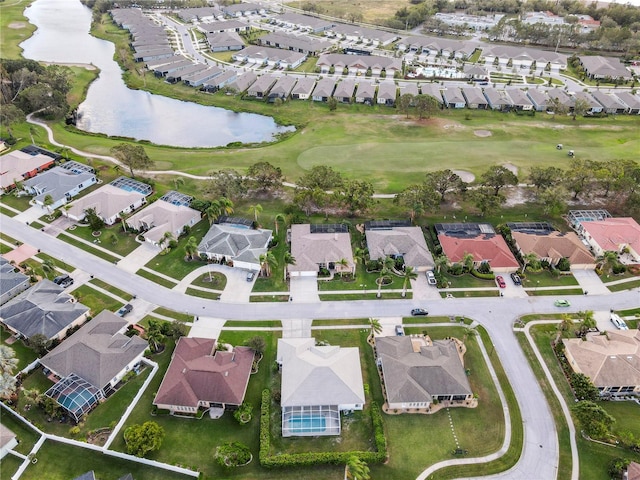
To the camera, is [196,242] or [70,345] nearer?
[70,345]

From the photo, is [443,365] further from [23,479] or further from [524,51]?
[524,51]

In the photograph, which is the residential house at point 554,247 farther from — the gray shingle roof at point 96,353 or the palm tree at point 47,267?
the palm tree at point 47,267

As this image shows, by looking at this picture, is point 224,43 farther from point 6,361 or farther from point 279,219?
point 6,361

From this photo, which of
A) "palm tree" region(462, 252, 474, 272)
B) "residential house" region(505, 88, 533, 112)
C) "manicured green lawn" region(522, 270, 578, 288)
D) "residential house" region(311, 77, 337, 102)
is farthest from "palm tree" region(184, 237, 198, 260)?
"residential house" region(505, 88, 533, 112)

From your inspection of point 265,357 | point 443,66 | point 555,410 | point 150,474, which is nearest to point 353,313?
point 265,357

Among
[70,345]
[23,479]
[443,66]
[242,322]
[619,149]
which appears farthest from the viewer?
[443,66]

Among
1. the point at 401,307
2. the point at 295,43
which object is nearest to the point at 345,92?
the point at 295,43

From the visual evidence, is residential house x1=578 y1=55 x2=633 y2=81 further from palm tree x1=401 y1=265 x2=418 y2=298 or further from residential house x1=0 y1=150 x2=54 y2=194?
residential house x1=0 y1=150 x2=54 y2=194
